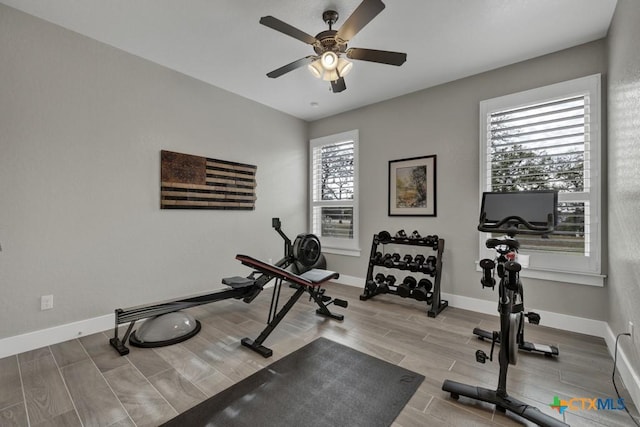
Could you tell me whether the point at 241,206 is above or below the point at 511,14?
below

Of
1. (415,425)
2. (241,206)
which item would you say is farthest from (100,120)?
(415,425)

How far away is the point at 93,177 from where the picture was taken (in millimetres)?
2816

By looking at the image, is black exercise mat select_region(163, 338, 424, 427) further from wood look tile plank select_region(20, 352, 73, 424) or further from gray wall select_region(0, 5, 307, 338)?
gray wall select_region(0, 5, 307, 338)

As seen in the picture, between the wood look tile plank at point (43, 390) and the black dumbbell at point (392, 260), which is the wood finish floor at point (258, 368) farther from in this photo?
the black dumbbell at point (392, 260)

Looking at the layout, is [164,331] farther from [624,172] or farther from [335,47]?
[624,172]

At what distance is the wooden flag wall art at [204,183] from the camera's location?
11.1 ft

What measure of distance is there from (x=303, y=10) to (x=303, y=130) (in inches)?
113

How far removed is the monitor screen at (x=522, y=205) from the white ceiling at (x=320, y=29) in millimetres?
1566

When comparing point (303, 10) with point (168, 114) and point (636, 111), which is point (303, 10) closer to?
point (168, 114)

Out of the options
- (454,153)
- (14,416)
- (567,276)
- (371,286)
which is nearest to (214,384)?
(14,416)

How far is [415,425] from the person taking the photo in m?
1.62

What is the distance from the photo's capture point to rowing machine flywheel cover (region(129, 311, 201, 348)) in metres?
2.53

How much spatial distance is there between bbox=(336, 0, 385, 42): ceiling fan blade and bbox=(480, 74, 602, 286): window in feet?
7.23

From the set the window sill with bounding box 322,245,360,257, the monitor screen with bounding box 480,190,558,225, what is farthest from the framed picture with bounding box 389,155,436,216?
the monitor screen with bounding box 480,190,558,225
